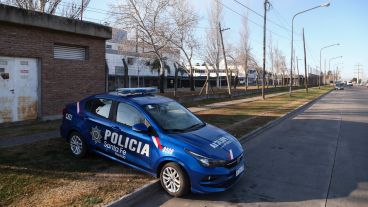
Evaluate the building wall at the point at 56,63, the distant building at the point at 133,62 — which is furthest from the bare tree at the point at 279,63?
the building wall at the point at 56,63

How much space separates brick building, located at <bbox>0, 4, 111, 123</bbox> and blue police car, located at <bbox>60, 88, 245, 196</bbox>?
5074 mm

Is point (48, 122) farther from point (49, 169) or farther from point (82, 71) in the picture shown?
point (49, 169)

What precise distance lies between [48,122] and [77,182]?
23.0ft

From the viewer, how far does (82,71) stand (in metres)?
14.4

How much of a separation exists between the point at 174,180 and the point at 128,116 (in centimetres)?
157

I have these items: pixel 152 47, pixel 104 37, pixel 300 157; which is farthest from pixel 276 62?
pixel 300 157

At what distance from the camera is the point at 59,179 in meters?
6.16

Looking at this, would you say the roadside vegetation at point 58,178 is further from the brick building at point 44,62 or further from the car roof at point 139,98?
the brick building at point 44,62

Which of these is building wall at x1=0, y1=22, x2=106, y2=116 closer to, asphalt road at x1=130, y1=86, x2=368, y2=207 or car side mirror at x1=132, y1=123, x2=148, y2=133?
asphalt road at x1=130, y1=86, x2=368, y2=207

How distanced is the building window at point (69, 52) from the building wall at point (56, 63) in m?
0.19

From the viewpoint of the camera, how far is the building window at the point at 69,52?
528 inches

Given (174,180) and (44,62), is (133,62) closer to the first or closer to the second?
(44,62)

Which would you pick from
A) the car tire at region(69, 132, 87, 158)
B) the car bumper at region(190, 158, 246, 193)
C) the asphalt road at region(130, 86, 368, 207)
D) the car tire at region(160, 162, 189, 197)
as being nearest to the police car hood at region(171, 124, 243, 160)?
the car bumper at region(190, 158, 246, 193)

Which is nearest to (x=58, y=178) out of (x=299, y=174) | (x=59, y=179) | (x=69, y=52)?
(x=59, y=179)
